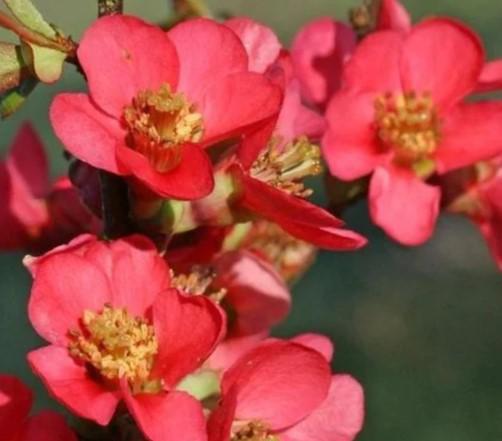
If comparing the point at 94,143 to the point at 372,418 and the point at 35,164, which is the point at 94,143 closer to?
the point at 35,164

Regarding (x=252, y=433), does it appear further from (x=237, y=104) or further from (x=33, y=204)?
(x=33, y=204)

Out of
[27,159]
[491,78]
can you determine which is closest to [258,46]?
[491,78]

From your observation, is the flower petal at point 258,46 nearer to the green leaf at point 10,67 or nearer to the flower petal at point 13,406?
the green leaf at point 10,67

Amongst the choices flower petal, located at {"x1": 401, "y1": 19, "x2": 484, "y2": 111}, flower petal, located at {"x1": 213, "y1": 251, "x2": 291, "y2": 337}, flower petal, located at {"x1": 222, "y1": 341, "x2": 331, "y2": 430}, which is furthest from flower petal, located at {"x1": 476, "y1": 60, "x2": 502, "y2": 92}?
flower petal, located at {"x1": 222, "y1": 341, "x2": 331, "y2": 430}

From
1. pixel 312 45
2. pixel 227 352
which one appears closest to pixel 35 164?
pixel 312 45

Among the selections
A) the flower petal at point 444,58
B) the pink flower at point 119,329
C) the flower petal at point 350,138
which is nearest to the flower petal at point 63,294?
the pink flower at point 119,329
